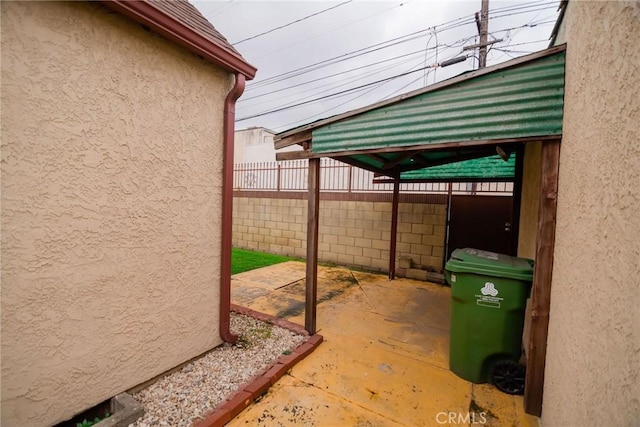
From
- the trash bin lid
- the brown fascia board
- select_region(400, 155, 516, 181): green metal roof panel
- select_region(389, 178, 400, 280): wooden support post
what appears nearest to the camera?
the brown fascia board

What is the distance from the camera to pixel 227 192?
3434 mm

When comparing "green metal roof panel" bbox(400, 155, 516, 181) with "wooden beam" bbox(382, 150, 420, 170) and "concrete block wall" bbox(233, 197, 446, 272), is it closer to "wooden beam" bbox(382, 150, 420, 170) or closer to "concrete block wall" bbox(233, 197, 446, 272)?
"concrete block wall" bbox(233, 197, 446, 272)

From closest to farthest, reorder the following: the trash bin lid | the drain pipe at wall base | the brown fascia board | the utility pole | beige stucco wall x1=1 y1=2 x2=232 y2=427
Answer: beige stucco wall x1=1 y1=2 x2=232 y2=427, the brown fascia board, the trash bin lid, the drain pipe at wall base, the utility pole

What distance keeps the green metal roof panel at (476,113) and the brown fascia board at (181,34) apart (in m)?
1.51

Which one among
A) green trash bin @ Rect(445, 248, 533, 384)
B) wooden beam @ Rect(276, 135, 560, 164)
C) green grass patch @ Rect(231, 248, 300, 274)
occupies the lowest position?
green grass patch @ Rect(231, 248, 300, 274)

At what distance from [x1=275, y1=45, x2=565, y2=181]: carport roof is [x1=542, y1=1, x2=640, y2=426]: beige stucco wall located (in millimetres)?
203

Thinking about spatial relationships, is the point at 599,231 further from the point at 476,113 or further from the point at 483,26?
the point at 483,26

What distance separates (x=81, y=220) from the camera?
228 cm

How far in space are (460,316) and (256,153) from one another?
74.0 feet

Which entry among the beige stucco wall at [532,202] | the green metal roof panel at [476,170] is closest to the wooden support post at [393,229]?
the green metal roof panel at [476,170]

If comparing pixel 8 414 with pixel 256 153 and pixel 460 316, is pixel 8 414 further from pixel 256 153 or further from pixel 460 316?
pixel 256 153

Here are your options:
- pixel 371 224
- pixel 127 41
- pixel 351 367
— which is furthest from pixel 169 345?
pixel 371 224

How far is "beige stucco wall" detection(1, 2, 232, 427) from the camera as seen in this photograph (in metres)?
1.97

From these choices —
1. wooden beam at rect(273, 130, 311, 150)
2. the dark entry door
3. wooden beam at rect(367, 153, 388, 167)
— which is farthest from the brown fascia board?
the dark entry door
